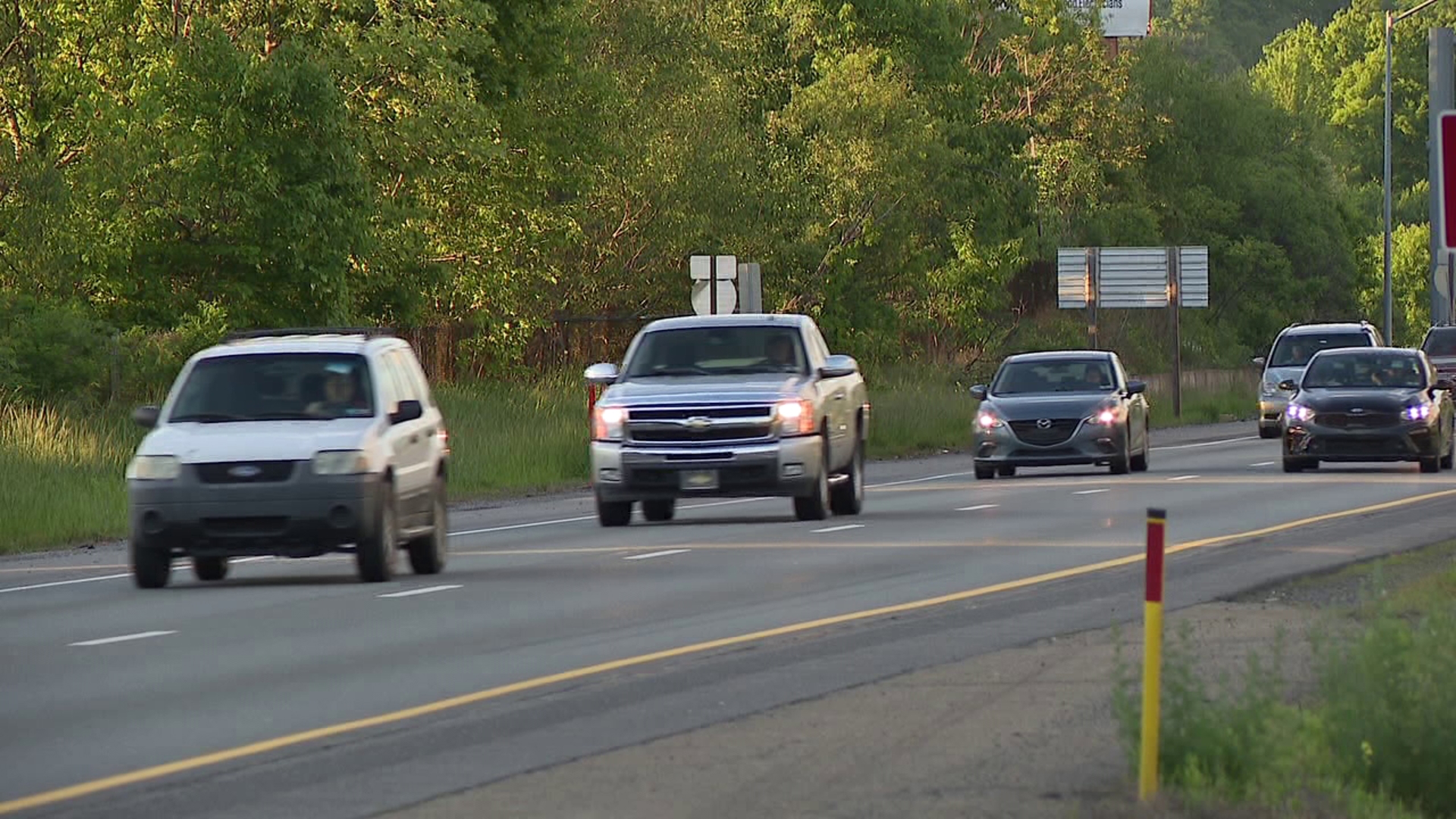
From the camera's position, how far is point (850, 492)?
2770 cm

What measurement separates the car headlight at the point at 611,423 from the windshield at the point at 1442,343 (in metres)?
35.5

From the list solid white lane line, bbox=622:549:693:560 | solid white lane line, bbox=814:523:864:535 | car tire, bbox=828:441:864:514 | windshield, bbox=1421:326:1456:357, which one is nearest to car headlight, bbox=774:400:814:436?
solid white lane line, bbox=814:523:864:535

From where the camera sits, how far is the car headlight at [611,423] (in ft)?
Answer: 86.1

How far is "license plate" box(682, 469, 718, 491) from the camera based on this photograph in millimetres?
25891

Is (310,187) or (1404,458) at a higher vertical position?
(310,187)

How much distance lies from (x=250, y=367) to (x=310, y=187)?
1864 cm

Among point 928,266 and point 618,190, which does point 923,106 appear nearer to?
point 928,266

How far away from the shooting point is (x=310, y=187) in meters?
39.2

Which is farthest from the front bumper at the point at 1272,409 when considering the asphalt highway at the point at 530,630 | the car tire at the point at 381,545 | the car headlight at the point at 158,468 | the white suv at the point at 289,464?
the car headlight at the point at 158,468

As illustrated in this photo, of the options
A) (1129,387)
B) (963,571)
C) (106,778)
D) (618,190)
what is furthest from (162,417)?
(618,190)

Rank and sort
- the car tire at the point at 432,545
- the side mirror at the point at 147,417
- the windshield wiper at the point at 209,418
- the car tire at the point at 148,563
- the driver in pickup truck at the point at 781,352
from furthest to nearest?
the driver in pickup truck at the point at 781,352 < the car tire at the point at 432,545 < the side mirror at the point at 147,417 < the windshield wiper at the point at 209,418 < the car tire at the point at 148,563

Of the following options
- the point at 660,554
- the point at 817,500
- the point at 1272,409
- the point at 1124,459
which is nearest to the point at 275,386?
the point at 660,554

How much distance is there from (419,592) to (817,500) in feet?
24.6

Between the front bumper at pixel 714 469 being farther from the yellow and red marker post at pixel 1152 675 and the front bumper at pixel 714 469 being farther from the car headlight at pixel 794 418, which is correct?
the yellow and red marker post at pixel 1152 675
